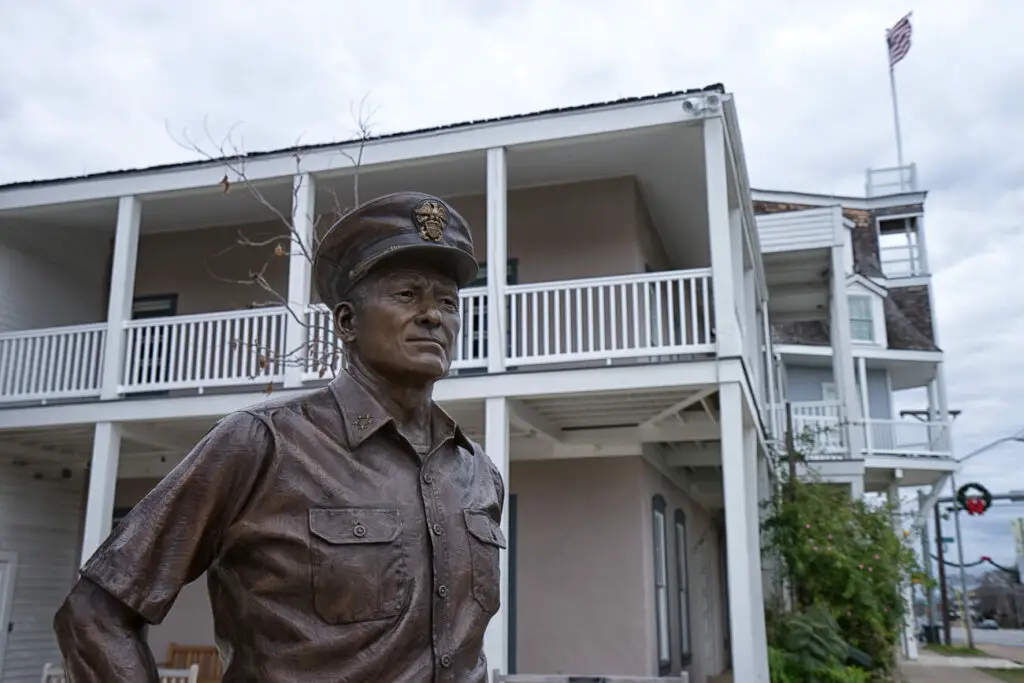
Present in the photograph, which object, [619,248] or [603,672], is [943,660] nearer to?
[603,672]

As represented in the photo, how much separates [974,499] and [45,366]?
2547 centimetres

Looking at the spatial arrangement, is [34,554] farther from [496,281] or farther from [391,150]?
[496,281]

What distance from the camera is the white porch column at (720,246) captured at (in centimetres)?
990

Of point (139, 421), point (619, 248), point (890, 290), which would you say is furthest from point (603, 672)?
point (890, 290)

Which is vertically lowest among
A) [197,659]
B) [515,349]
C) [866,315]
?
[197,659]

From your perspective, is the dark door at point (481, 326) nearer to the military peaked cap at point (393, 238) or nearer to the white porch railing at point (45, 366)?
the white porch railing at point (45, 366)

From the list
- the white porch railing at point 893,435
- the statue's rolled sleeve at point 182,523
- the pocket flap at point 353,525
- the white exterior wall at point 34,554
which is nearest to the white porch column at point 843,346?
the white porch railing at point 893,435

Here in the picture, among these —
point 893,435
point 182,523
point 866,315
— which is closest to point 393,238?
point 182,523

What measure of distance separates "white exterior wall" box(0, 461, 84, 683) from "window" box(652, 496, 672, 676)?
339 inches

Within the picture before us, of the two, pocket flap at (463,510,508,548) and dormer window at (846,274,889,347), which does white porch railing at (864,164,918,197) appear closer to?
dormer window at (846,274,889,347)

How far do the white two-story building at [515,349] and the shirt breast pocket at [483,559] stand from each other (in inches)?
285

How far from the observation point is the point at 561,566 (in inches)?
504

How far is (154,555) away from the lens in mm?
1617

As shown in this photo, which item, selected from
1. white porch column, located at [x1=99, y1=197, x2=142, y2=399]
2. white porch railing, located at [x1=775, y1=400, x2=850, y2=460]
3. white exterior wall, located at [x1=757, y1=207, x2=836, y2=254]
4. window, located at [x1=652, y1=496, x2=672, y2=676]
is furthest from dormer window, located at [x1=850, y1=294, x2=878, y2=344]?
white porch column, located at [x1=99, y1=197, x2=142, y2=399]
